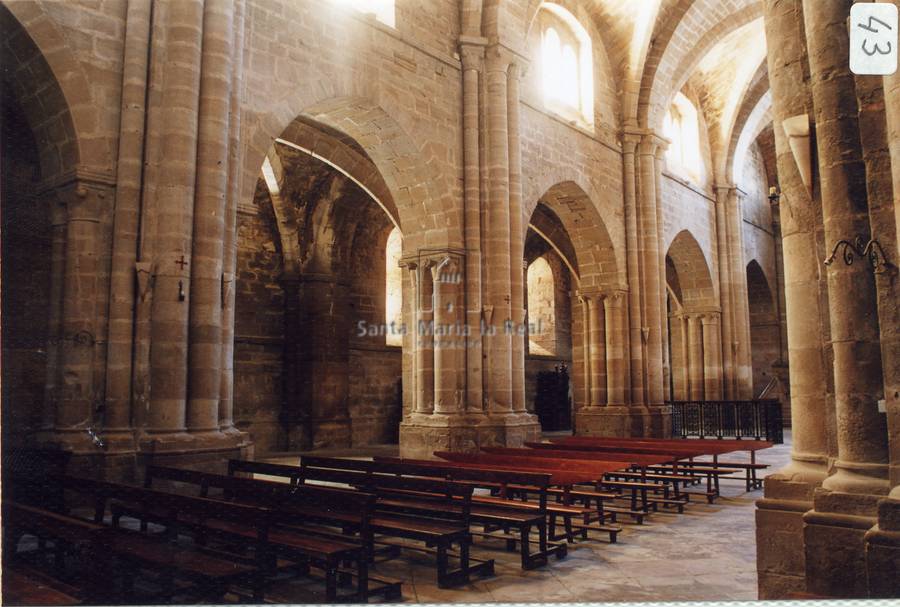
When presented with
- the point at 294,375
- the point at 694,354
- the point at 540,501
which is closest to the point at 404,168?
the point at 294,375

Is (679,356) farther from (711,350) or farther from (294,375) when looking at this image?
(294,375)

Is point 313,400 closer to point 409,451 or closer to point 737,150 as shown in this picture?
point 409,451

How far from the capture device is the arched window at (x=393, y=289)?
19594mm

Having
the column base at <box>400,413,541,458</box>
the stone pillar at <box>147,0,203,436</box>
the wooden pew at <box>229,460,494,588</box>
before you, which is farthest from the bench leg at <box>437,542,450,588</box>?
the column base at <box>400,413,541,458</box>

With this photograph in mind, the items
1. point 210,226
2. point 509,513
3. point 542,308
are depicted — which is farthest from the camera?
point 542,308

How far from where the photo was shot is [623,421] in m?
16.9

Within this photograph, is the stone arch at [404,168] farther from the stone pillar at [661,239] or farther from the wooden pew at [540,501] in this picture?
the stone pillar at [661,239]

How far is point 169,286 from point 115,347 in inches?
32.2

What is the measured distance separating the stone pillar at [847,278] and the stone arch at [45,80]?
22.5 ft

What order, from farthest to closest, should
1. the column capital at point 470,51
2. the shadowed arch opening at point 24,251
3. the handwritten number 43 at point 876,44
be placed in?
the column capital at point 470,51 → the shadowed arch opening at point 24,251 → the handwritten number 43 at point 876,44

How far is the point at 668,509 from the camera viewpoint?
27.7 ft

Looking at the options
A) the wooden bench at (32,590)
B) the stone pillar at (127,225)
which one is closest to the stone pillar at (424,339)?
the stone pillar at (127,225)

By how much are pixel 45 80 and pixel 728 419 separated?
1708 cm

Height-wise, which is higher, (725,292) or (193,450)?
(725,292)
